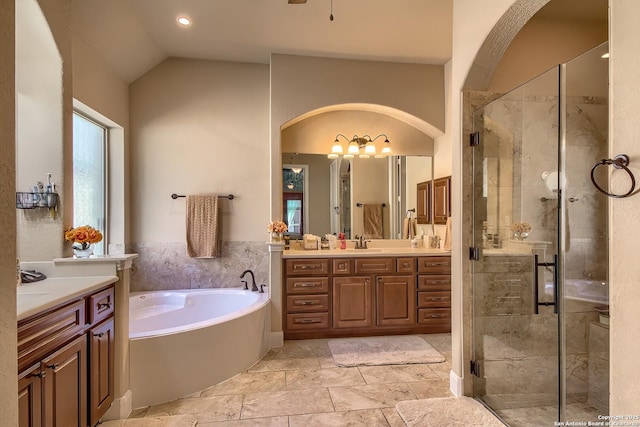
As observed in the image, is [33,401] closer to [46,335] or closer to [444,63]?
[46,335]

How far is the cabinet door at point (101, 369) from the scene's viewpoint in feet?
5.56

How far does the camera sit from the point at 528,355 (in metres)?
2.15

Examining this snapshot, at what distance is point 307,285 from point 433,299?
1.43 metres

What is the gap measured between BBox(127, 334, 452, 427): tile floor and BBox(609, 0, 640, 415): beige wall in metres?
1.28

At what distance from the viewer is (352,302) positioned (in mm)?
3268

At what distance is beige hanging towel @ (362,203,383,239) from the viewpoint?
3.88 m

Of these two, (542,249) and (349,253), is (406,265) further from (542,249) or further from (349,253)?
(542,249)

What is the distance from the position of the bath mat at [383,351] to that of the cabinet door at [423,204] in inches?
56.4

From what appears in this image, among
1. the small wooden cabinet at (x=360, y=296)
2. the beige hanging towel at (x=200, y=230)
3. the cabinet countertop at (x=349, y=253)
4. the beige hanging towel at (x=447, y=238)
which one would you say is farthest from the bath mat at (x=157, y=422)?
the beige hanging towel at (x=447, y=238)

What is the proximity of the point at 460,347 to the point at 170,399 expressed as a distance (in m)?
2.12

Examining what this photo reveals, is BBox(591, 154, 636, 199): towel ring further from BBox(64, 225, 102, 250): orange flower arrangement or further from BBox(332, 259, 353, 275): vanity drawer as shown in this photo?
BBox(64, 225, 102, 250): orange flower arrangement

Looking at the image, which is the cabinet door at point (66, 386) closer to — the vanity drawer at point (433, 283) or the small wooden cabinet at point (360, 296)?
the small wooden cabinet at point (360, 296)

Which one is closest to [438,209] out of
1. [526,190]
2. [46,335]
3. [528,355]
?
[526,190]

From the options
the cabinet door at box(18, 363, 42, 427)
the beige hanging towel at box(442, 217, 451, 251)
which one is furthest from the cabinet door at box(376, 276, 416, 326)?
the cabinet door at box(18, 363, 42, 427)
